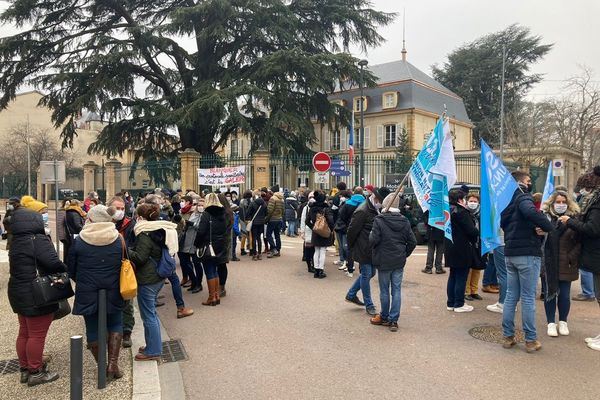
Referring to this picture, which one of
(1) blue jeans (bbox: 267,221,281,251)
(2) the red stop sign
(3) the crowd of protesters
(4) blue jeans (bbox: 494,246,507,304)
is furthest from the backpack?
(2) the red stop sign

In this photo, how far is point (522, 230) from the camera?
5.33m

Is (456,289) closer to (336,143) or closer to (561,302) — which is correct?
(561,302)

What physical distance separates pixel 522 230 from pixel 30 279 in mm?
5240

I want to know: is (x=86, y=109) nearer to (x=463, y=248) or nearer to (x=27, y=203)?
(x=27, y=203)

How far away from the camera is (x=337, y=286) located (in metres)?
8.62

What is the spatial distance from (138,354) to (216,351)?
87cm

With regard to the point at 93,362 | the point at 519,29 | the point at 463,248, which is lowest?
the point at 93,362

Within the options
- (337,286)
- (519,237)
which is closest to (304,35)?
(337,286)

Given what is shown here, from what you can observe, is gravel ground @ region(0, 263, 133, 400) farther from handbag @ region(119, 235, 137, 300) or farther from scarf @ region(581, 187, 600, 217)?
scarf @ region(581, 187, 600, 217)

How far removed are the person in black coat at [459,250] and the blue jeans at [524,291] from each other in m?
1.23

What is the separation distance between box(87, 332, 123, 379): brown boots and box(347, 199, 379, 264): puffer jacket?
3.42m

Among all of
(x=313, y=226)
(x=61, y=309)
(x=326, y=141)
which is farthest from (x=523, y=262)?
(x=326, y=141)

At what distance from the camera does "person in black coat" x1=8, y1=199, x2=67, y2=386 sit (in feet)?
14.5

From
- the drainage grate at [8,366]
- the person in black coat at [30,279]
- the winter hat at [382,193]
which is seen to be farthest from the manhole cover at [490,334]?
the drainage grate at [8,366]
